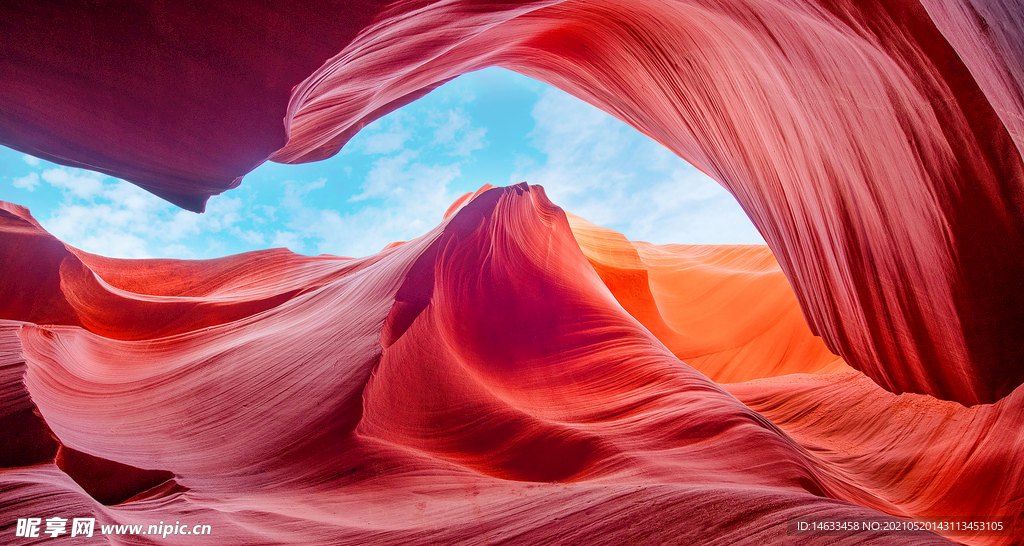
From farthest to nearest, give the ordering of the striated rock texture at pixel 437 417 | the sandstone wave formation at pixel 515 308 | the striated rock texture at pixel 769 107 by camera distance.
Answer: the striated rock texture at pixel 437 417, the sandstone wave formation at pixel 515 308, the striated rock texture at pixel 769 107

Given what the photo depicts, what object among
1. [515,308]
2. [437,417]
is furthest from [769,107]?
[437,417]

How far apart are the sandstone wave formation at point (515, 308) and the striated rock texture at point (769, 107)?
18 mm

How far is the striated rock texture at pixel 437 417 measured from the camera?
281cm

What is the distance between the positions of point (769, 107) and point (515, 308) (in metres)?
3.68

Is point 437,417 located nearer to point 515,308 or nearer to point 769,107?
point 515,308

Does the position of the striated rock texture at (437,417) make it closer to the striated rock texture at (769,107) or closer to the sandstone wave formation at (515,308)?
the sandstone wave formation at (515,308)

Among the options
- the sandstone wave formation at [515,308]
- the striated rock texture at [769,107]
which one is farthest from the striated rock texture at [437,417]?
the striated rock texture at [769,107]

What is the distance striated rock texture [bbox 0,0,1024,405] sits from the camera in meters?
2.48

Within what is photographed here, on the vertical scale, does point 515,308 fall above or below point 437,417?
above

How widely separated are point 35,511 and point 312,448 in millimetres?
1870

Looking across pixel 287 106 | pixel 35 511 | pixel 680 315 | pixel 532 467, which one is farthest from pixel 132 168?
pixel 680 315

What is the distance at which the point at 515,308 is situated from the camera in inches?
256

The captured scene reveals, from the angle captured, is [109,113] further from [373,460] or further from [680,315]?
[680,315]

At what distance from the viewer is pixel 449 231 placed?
21.8 feet
